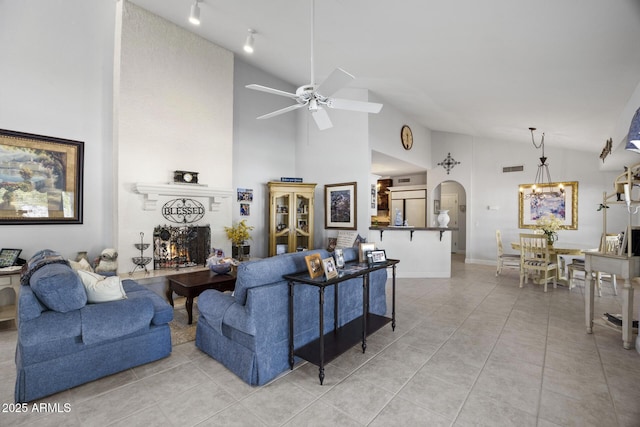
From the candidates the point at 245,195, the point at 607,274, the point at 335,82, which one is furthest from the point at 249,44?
the point at 607,274

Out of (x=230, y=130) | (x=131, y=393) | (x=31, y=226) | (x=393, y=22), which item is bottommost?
(x=131, y=393)

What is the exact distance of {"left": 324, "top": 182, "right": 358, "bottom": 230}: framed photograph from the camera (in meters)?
6.03

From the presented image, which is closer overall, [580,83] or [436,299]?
[580,83]

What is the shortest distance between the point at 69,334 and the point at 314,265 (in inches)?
73.6

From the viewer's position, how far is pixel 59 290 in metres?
2.25

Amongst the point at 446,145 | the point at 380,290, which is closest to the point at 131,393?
the point at 380,290

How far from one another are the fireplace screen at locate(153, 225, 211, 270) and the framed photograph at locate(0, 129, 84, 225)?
108 centimetres

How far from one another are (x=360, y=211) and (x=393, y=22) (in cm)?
334

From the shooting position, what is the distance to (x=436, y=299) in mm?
4598

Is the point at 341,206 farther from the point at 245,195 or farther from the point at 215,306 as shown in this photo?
the point at 215,306

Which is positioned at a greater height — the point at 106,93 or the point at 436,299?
the point at 106,93

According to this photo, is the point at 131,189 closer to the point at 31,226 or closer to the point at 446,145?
the point at 31,226

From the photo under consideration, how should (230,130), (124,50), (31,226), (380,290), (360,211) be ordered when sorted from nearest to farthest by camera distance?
(380,290), (31,226), (124,50), (230,130), (360,211)

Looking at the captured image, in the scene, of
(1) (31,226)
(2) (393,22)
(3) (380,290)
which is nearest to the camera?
(2) (393,22)
